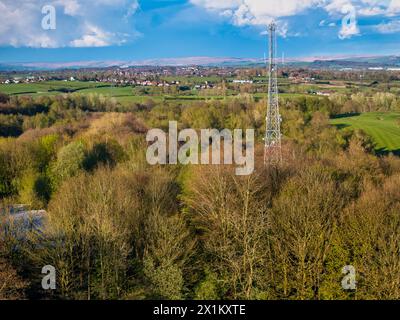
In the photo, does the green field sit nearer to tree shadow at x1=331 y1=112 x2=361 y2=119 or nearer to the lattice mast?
tree shadow at x1=331 y1=112 x2=361 y2=119

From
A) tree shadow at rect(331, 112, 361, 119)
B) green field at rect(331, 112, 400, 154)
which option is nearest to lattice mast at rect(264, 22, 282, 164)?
green field at rect(331, 112, 400, 154)

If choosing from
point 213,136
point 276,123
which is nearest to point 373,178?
point 276,123

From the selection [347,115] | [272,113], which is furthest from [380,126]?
[272,113]

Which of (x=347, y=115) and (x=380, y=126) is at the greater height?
(x=347, y=115)

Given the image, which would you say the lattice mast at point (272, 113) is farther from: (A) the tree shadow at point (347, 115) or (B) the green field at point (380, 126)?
(A) the tree shadow at point (347, 115)

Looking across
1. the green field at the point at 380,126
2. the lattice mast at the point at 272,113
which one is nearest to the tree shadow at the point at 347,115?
the green field at the point at 380,126

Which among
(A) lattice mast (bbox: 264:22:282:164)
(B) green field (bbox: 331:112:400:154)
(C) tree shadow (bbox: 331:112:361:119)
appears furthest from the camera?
(C) tree shadow (bbox: 331:112:361:119)

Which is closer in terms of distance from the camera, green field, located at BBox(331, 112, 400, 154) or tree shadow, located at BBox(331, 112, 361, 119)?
green field, located at BBox(331, 112, 400, 154)

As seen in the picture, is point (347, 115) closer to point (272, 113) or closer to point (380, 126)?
point (380, 126)
